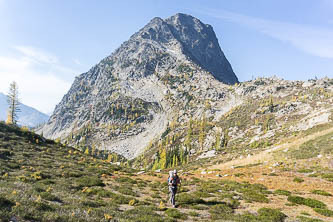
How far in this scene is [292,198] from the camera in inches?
677

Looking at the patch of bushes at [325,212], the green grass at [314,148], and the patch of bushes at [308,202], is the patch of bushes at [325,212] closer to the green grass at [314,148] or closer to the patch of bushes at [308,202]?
the patch of bushes at [308,202]

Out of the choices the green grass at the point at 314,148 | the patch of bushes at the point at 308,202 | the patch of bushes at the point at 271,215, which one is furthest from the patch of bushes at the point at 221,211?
the green grass at the point at 314,148

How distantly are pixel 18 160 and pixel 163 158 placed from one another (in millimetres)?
121853

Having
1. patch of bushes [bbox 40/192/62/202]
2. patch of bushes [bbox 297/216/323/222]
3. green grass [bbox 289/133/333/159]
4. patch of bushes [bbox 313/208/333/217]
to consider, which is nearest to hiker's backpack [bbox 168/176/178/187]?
patch of bushes [bbox 40/192/62/202]

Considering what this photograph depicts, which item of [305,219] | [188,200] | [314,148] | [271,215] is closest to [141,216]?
[188,200]

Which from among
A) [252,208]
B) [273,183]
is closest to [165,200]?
[252,208]

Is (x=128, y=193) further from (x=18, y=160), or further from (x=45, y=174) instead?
(x=18, y=160)

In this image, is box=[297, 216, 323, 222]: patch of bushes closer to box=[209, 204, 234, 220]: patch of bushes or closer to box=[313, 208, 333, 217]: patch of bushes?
box=[313, 208, 333, 217]: patch of bushes

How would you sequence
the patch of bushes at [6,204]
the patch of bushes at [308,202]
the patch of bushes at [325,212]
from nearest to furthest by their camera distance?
the patch of bushes at [6,204] < the patch of bushes at [325,212] < the patch of bushes at [308,202]

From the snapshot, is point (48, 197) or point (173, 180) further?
point (173, 180)

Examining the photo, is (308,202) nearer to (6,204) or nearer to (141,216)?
(141,216)

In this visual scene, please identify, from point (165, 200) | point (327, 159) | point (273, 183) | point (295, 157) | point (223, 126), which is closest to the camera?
point (165, 200)

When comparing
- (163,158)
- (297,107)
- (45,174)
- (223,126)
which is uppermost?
(297,107)

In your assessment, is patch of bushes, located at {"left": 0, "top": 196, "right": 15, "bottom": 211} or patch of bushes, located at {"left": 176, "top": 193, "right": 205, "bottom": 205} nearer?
patch of bushes, located at {"left": 0, "top": 196, "right": 15, "bottom": 211}
